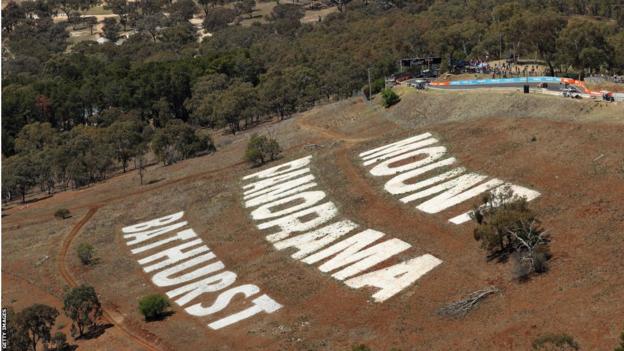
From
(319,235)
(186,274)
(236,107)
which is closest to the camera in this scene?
(186,274)

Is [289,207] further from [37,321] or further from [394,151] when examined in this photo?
[37,321]

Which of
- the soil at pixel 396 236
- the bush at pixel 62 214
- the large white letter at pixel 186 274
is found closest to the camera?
the soil at pixel 396 236

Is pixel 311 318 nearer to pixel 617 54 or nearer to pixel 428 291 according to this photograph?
pixel 428 291

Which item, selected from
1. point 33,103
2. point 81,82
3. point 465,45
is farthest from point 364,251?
point 81,82

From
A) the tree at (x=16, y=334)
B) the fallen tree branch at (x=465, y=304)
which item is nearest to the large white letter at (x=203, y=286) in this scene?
the tree at (x=16, y=334)

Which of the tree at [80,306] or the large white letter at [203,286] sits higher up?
the tree at [80,306]

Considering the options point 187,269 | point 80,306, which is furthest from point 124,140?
point 80,306

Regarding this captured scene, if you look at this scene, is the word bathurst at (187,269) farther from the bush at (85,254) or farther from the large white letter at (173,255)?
the bush at (85,254)
